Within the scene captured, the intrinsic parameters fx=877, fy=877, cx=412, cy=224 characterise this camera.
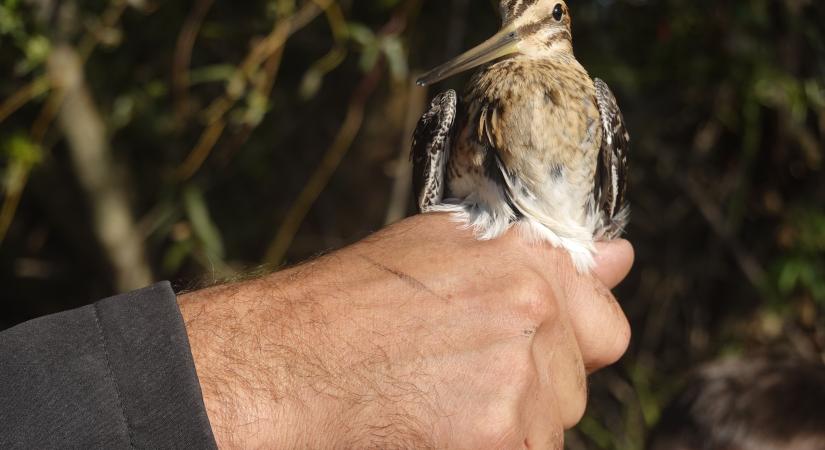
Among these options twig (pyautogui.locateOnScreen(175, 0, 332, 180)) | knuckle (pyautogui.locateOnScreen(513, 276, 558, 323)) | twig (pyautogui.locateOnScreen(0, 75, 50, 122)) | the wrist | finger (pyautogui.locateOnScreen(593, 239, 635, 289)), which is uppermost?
twig (pyautogui.locateOnScreen(0, 75, 50, 122))

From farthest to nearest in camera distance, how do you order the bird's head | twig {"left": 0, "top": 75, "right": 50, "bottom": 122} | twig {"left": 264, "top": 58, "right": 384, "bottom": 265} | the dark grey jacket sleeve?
twig {"left": 264, "top": 58, "right": 384, "bottom": 265}, twig {"left": 0, "top": 75, "right": 50, "bottom": 122}, the bird's head, the dark grey jacket sleeve

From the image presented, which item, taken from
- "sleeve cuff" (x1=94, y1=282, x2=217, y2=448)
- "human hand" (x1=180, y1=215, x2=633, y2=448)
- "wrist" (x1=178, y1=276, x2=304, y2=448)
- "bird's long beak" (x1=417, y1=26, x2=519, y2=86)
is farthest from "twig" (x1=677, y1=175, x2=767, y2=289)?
"sleeve cuff" (x1=94, y1=282, x2=217, y2=448)

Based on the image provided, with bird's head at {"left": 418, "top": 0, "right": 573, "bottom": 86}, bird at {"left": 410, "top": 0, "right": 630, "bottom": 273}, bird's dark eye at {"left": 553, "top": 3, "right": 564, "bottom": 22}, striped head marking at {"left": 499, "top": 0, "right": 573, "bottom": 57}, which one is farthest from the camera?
bird's dark eye at {"left": 553, "top": 3, "right": 564, "bottom": 22}

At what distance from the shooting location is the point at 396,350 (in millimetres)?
1910

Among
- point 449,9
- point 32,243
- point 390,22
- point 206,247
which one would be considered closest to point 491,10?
point 449,9

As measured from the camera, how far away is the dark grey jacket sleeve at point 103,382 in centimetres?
155

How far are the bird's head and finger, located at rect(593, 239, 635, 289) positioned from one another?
651 mm

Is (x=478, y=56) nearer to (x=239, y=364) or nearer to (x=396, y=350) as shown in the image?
(x=396, y=350)

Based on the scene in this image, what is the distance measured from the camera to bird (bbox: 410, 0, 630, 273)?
2402 millimetres

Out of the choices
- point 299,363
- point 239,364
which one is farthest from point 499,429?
point 239,364

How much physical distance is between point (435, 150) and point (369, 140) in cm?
203

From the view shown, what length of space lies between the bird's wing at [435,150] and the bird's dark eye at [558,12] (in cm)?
45

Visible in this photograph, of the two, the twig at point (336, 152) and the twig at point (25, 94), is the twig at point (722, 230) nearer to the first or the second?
the twig at point (336, 152)

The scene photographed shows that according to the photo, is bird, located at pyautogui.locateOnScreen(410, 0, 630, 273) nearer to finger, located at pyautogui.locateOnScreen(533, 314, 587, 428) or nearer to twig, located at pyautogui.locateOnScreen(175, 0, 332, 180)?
finger, located at pyautogui.locateOnScreen(533, 314, 587, 428)
